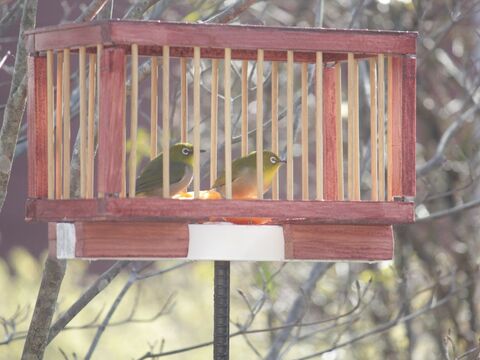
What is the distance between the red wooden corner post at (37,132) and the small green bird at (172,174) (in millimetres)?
345

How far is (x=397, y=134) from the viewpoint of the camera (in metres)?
4.13

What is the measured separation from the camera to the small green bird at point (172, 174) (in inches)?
168

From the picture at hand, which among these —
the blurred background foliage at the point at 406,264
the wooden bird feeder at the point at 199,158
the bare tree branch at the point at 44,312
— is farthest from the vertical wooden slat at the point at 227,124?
the blurred background foliage at the point at 406,264

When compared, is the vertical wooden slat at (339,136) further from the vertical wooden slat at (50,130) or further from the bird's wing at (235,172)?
the vertical wooden slat at (50,130)

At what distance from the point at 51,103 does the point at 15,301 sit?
4.95 m

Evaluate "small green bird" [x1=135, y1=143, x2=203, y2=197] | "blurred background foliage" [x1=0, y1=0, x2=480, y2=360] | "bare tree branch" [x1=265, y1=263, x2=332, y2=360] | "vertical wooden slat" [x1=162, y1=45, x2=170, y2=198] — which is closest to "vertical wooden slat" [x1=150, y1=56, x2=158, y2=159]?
"small green bird" [x1=135, y1=143, x2=203, y2=197]

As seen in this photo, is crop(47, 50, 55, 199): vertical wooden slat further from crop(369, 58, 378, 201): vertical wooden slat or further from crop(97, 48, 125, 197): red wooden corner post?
crop(369, 58, 378, 201): vertical wooden slat

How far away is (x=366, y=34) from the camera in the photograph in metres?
4.07

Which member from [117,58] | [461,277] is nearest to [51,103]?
[117,58]

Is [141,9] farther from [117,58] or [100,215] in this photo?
[100,215]

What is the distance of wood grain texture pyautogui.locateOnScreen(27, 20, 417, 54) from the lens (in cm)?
383

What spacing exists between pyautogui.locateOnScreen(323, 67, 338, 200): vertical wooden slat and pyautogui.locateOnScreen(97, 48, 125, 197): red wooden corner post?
1076 mm

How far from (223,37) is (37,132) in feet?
2.63

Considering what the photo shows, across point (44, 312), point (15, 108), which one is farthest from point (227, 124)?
point (44, 312)
